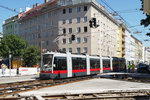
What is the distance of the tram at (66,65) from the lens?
61.4 ft

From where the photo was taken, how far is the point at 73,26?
164 feet

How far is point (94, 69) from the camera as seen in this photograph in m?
26.4

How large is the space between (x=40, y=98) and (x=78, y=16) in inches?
1641

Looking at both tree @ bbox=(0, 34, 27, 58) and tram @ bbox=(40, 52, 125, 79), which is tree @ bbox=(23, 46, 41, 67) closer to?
tree @ bbox=(0, 34, 27, 58)

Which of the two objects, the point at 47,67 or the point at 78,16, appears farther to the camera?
the point at 78,16

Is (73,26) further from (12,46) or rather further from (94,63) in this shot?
(94,63)

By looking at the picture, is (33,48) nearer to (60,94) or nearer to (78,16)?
(78,16)

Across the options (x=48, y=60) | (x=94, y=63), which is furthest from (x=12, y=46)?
(x=48, y=60)

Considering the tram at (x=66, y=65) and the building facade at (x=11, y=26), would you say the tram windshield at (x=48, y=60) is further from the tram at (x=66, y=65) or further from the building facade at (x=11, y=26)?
the building facade at (x=11, y=26)

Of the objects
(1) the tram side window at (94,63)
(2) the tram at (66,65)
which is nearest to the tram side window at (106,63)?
(1) the tram side window at (94,63)

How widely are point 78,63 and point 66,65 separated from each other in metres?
2.69

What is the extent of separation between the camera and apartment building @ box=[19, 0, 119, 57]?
4812cm

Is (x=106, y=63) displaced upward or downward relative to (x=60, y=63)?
downward

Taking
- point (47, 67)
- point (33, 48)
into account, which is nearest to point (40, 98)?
point (47, 67)
